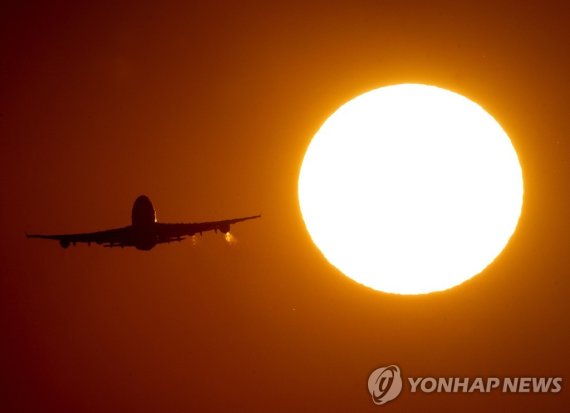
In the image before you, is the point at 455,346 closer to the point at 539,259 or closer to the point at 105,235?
the point at 539,259

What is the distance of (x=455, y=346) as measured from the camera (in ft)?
35.8

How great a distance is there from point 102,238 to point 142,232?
73 centimetres

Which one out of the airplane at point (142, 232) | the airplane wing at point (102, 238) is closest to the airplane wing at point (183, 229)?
the airplane at point (142, 232)

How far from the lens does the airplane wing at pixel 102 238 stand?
11.3 metres

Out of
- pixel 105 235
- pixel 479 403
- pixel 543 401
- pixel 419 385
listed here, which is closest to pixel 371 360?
pixel 419 385

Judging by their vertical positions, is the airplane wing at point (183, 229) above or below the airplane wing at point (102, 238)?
above

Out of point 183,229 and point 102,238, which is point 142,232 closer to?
point 183,229

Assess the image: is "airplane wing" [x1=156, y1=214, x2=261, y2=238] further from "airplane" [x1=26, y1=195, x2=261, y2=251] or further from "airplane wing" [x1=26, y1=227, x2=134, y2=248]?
"airplane wing" [x1=26, y1=227, x2=134, y2=248]

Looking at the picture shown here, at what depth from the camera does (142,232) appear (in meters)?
11.1

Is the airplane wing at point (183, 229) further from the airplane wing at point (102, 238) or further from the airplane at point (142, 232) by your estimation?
the airplane wing at point (102, 238)

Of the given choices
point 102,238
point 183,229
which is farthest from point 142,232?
point 102,238

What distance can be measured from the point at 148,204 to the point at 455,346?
4.82 metres

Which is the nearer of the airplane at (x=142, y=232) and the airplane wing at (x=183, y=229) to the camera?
the airplane at (x=142, y=232)

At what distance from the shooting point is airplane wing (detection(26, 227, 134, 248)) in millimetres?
11320
